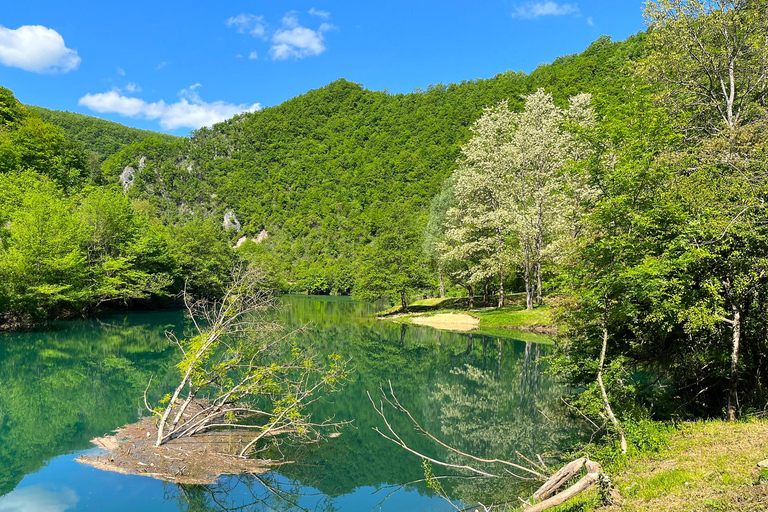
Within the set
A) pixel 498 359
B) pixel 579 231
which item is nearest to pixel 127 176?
pixel 498 359

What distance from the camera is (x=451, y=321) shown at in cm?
3700

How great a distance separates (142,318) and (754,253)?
147ft

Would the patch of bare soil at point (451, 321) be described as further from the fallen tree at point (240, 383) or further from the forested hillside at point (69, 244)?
the fallen tree at point (240, 383)

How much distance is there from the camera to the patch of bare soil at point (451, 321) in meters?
35.4

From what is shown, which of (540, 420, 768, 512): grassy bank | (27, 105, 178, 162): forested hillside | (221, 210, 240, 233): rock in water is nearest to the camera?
(540, 420, 768, 512): grassy bank

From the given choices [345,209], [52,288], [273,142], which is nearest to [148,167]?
[273,142]

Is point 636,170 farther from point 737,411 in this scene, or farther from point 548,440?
point 548,440

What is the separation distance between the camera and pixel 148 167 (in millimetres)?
128625

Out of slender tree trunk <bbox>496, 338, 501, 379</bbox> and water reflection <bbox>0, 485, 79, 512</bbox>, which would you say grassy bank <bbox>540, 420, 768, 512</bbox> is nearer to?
water reflection <bbox>0, 485, 79, 512</bbox>

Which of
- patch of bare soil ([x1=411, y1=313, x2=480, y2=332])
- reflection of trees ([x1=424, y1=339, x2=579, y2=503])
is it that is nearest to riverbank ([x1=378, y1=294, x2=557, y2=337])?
patch of bare soil ([x1=411, y1=313, x2=480, y2=332])

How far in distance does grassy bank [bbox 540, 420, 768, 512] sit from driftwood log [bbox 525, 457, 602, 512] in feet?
0.52

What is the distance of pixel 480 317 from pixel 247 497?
28.6 m

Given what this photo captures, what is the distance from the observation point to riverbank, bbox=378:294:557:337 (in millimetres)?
32281

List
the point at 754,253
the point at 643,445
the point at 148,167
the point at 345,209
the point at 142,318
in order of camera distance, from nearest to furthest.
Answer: the point at 643,445, the point at 754,253, the point at 142,318, the point at 345,209, the point at 148,167
